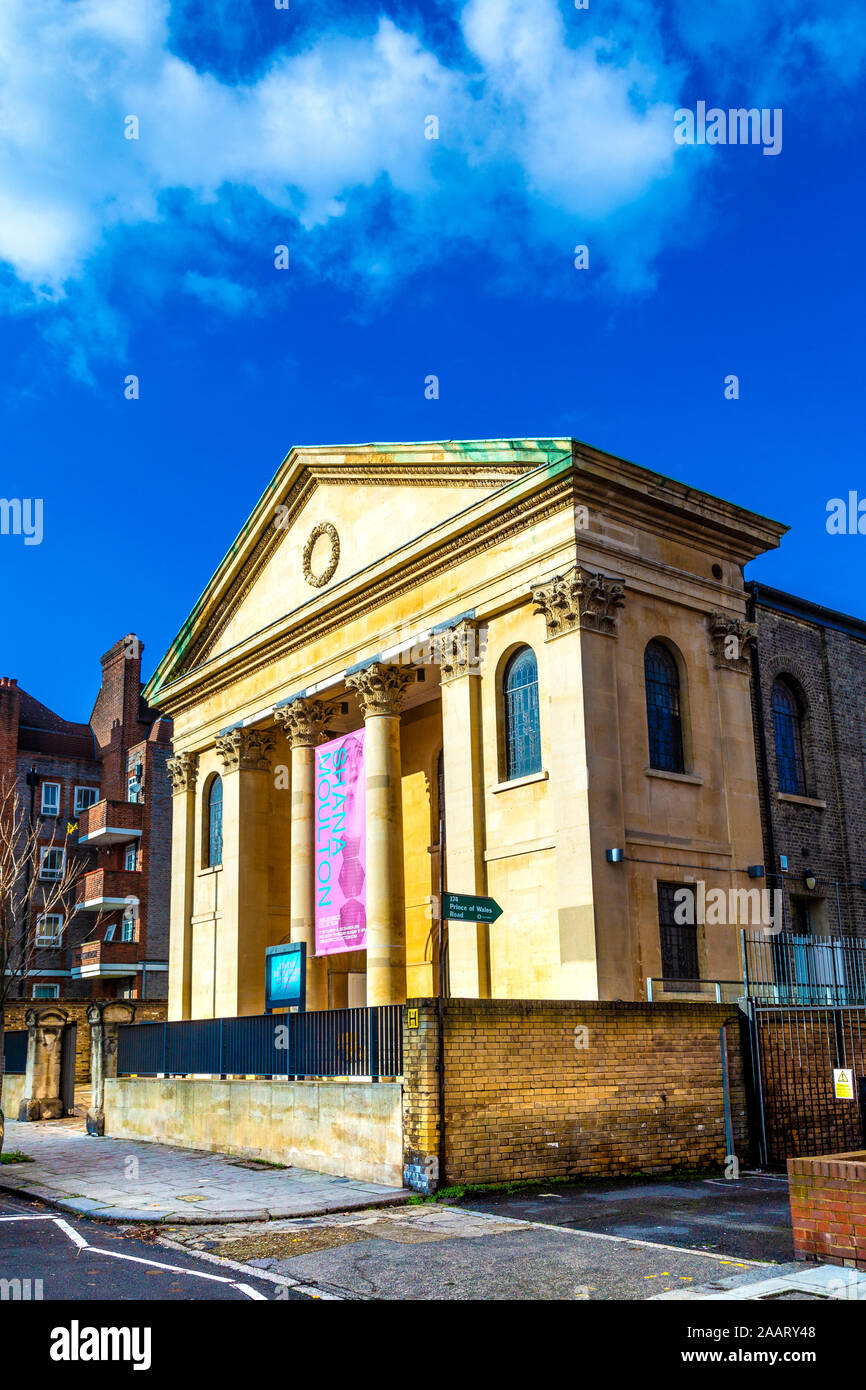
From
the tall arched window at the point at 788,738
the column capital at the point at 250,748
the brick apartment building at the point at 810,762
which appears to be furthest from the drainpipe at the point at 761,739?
the column capital at the point at 250,748

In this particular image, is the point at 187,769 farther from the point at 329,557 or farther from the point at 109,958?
the point at 109,958

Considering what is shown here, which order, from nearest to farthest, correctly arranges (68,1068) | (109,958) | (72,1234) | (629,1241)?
(629,1241) → (72,1234) → (68,1068) → (109,958)

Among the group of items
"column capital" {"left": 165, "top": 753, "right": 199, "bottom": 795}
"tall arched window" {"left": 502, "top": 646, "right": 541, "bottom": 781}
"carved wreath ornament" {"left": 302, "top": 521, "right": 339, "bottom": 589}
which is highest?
"carved wreath ornament" {"left": 302, "top": 521, "right": 339, "bottom": 589}

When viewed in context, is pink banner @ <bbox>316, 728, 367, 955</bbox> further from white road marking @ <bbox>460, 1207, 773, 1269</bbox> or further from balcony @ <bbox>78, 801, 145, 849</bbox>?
balcony @ <bbox>78, 801, 145, 849</bbox>

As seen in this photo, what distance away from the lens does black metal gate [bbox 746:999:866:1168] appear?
19.0 metres

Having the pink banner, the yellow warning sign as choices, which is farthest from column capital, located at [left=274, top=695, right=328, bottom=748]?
the yellow warning sign

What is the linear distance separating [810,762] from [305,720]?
452 inches

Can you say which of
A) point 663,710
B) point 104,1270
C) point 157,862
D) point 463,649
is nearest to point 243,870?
point 463,649

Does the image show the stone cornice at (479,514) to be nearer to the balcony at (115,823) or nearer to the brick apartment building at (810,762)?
the brick apartment building at (810,762)

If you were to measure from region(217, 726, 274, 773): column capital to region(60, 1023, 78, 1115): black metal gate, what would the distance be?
770cm

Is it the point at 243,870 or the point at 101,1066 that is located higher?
the point at 243,870

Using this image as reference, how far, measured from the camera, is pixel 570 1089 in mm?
16578

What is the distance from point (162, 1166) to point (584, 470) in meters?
13.6
